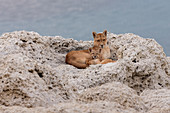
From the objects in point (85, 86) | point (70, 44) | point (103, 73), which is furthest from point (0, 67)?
point (70, 44)

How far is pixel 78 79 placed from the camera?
6328mm

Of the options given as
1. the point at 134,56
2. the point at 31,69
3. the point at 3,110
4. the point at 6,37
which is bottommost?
the point at 3,110

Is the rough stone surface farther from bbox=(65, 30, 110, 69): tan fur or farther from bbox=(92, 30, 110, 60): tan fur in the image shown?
bbox=(65, 30, 110, 69): tan fur

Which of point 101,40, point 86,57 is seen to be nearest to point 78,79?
point 86,57

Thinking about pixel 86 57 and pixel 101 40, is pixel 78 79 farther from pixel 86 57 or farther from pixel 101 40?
pixel 101 40

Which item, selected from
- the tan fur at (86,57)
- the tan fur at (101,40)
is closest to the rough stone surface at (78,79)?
the tan fur at (101,40)

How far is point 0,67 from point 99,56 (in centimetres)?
738

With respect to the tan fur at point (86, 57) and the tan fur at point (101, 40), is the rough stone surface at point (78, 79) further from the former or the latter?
the tan fur at point (86, 57)

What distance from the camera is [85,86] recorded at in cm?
610

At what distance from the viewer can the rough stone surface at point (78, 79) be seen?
292cm

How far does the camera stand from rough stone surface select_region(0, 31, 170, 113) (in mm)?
2919

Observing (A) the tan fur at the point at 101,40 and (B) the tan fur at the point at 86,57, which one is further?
(A) the tan fur at the point at 101,40

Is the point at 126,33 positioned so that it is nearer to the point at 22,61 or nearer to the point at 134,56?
the point at 134,56

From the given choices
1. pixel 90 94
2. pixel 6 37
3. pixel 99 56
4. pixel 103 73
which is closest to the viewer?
pixel 90 94
